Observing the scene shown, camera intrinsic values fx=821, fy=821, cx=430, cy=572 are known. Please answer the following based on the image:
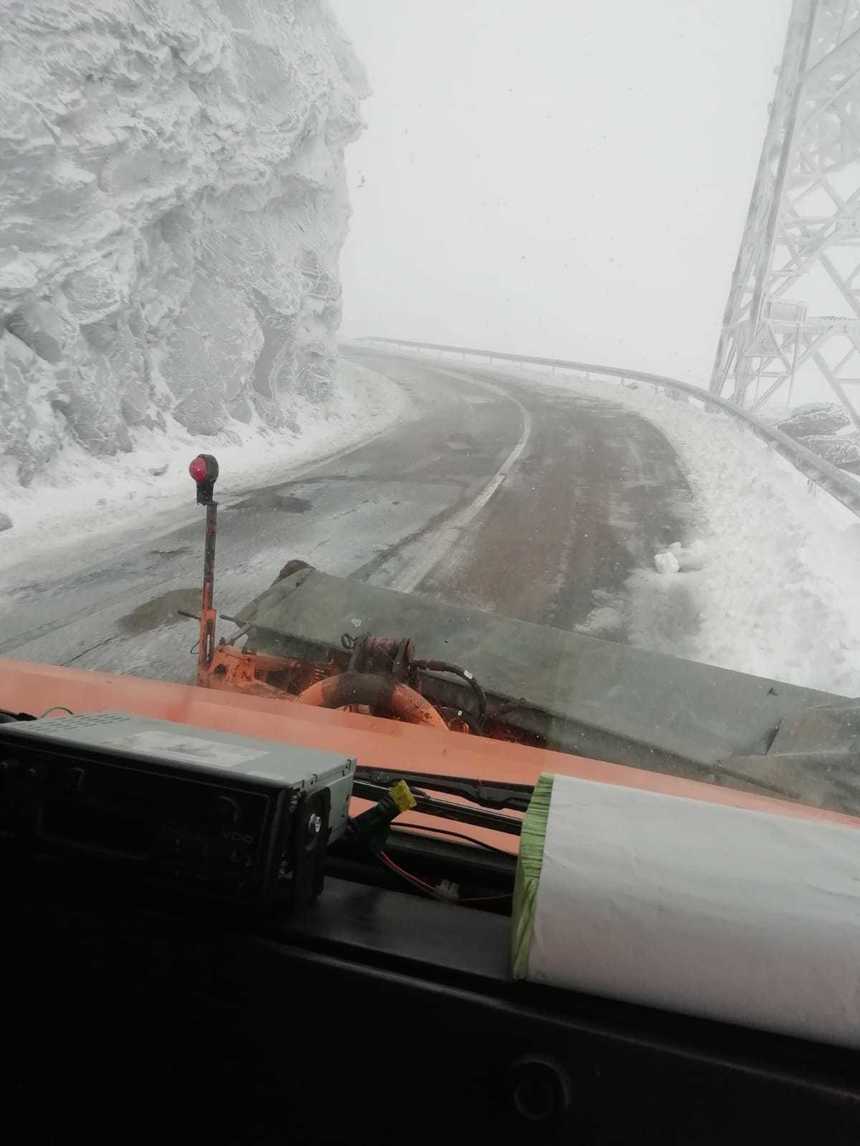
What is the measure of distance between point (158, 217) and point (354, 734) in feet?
30.0

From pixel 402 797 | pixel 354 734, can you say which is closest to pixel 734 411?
pixel 354 734

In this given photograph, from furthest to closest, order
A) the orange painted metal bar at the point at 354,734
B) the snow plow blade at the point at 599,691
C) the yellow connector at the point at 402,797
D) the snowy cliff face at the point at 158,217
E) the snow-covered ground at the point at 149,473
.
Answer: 1. the snowy cliff face at the point at 158,217
2. the snow-covered ground at the point at 149,473
3. the snow plow blade at the point at 599,691
4. the orange painted metal bar at the point at 354,734
5. the yellow connector at the point at 402,797

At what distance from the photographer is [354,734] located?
188 cm

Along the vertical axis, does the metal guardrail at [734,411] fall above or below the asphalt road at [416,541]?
above

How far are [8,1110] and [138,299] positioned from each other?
9007 mm

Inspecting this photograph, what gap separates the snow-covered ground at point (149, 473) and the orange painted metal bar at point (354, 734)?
3.68 m

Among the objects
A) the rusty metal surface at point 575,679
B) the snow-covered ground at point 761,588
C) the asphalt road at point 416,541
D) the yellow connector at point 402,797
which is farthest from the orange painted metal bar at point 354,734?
the snow-covered ground at point 761,588

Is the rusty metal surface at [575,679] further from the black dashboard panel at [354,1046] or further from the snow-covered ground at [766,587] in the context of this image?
the snow-covered ground at [766,587]

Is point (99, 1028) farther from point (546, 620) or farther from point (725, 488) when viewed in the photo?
point (725, 488)

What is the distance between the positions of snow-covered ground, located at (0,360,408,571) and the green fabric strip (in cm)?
498

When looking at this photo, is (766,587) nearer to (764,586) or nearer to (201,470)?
(764,586)

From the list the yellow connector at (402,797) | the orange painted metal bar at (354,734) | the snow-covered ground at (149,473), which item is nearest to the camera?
the yellow connector at (402,797)

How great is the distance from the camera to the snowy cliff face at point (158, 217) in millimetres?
7766

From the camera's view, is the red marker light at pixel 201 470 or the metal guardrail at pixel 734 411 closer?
the red marker light at pixel 201 470
